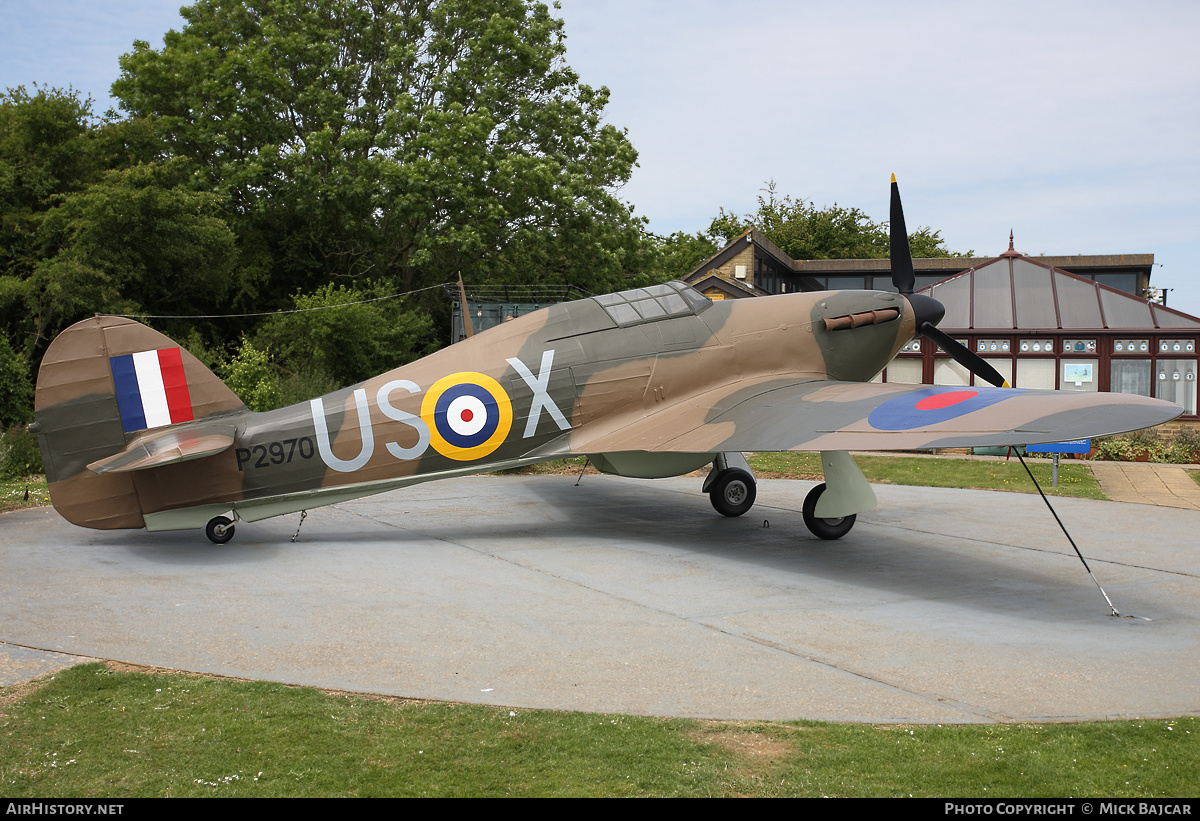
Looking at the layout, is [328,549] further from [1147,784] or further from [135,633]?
[1147,784]

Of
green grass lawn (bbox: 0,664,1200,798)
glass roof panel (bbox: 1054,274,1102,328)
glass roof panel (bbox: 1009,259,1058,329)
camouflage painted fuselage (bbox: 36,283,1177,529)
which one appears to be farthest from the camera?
glass roof panel (bbox: 1009,259,1058,329)

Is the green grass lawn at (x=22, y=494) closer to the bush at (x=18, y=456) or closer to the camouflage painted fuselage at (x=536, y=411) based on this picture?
the bush at (x=18, y=456)

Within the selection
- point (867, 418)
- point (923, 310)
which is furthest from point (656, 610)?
point (923, 310)

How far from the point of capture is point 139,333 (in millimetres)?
A: 9633

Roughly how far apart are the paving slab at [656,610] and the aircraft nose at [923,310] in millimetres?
2931

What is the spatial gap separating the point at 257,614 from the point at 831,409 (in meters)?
6.23

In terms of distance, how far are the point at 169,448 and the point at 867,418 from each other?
24.2 feet

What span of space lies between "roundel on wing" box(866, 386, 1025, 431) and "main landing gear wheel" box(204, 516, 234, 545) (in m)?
7.33

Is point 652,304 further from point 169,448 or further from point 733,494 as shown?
point 169,448

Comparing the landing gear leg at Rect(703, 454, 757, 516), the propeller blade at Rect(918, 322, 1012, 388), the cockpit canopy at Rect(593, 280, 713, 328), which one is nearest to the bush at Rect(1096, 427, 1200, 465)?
the propeller blade at Rect(918, 322, 1012, 388)

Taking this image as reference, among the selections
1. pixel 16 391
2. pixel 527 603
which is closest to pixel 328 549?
pixel 527 603

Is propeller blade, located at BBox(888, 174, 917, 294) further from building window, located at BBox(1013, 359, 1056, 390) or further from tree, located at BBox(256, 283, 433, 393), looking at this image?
tree, located at BBox(256, 283, 433, 393)

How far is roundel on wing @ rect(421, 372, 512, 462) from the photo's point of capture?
10.4 m

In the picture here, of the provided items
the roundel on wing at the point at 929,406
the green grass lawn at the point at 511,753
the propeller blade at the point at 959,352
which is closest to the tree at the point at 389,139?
the propeller blade at the point at 959,352
